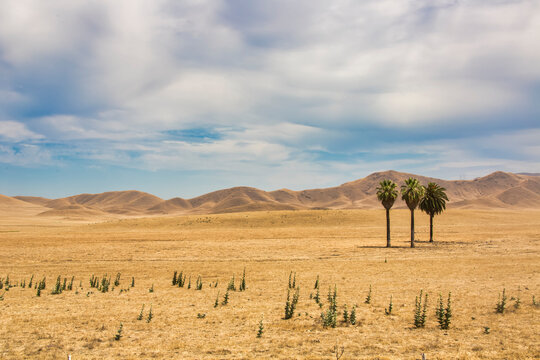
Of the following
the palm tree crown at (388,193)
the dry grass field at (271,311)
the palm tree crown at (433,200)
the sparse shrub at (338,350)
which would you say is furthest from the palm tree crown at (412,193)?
the sparse shrub at (338,350)

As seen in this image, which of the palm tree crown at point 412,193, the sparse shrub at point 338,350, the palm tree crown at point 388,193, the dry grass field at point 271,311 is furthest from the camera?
the palm tree crown at point 388,193

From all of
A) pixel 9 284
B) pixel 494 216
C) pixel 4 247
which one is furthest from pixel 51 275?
pixel 494 216

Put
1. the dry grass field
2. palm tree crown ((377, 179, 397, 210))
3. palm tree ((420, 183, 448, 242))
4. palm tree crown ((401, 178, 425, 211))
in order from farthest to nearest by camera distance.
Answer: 1. palm tree ((420, 183, 448, 242))
2. palm tree crown ((377, 179, 397, 210))
3. palm tree crown ((401, 178, 425, 211))
4. the dry grass field

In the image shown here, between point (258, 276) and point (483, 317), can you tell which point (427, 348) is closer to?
point (483, 317)

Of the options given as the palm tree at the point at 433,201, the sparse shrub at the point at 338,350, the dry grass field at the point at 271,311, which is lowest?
the dry grass field at the point at 271,311

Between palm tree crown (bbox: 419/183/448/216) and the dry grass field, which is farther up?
palm tree crown (bbox: 419/183/448/216)

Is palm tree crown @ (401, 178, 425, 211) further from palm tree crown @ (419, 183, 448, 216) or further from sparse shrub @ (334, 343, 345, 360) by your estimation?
sparse shrub @ (334, 343, 345, 360)

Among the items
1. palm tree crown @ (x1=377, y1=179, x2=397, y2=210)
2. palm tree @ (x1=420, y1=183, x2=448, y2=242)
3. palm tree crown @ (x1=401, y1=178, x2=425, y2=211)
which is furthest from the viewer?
palm tree @ (x1=420, y1=183, x2=448, y2=242)

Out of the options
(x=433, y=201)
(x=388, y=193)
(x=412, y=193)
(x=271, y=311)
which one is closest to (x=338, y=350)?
(x=271, y=311)

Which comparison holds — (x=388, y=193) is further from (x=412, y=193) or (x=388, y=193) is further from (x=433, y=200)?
(x=433, y=200)

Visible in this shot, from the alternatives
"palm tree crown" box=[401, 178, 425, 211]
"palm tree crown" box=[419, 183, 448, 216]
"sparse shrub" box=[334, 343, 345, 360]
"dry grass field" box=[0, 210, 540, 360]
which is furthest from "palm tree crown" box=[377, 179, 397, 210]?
"sparse shrub" box=[334, 343, 345, 360]

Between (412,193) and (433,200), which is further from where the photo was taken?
(433,200)

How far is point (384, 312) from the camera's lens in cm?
1678

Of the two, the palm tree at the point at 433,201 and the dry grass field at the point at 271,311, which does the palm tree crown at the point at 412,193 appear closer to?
the palm tree at the point at 433,201
